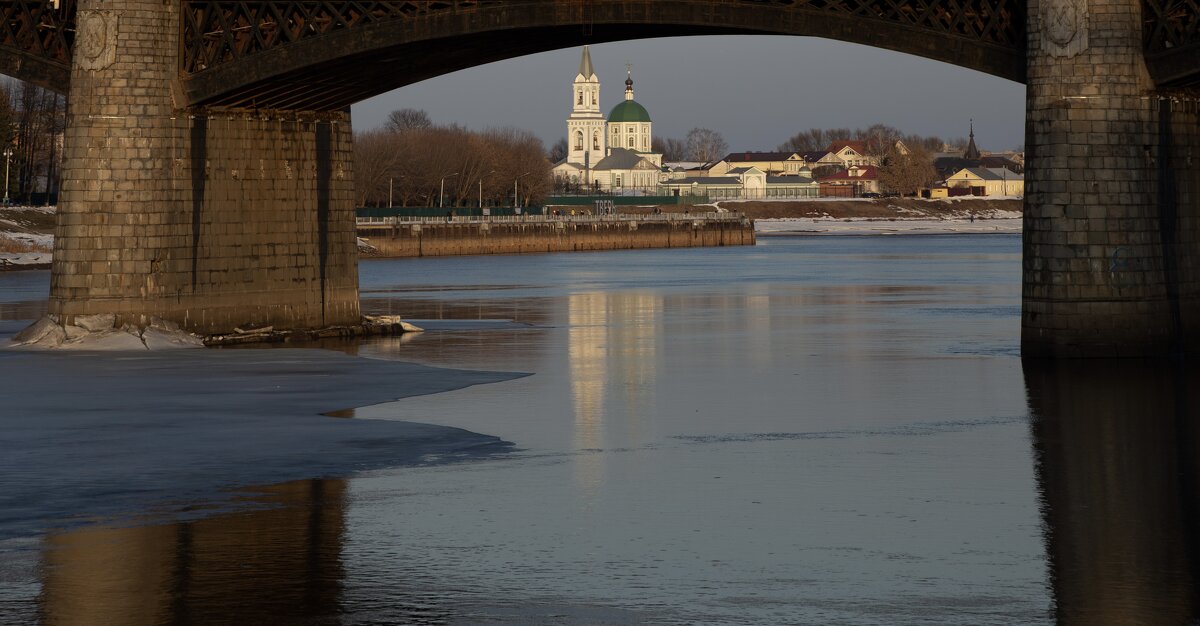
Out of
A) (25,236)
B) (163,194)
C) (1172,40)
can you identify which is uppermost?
(1172,40)

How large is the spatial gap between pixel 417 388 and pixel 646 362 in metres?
6.62

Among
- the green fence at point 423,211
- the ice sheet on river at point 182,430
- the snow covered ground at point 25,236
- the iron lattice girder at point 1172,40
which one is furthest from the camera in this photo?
the green fence at point 423,211

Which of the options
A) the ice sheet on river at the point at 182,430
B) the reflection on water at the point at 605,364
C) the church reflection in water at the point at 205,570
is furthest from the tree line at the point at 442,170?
the church reflection in water at the point at 205,570

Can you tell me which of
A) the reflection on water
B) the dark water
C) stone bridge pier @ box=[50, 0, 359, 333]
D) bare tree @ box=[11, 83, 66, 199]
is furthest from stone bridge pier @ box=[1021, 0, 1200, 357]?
bare tree @ box=[11, 83, 66, 199]

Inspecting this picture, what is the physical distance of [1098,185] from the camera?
101 ft

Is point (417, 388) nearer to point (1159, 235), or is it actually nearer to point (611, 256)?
point (1159, 235)

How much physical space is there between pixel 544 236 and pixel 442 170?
79.7ft

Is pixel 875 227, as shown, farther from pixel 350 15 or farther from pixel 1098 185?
pixel 1098 185

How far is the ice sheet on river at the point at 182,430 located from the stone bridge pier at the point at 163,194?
2478mm

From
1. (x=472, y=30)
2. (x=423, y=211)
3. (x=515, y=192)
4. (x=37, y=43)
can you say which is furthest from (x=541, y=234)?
(x=472, y=30)

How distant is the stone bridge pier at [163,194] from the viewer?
35.1m

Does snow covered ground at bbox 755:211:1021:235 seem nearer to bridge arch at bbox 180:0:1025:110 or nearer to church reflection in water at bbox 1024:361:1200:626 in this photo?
bridge arch at bbox 180:0:1025:110

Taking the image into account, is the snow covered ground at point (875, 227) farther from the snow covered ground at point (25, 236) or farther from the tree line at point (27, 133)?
the snow covered ground at point (25, 236)

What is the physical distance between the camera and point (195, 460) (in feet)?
66.2
